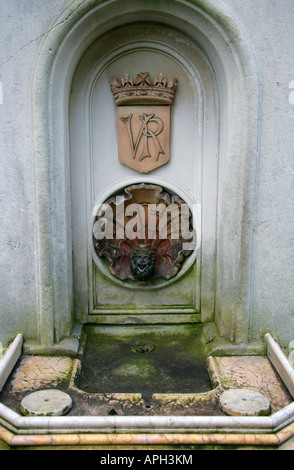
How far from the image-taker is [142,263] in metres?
3.95

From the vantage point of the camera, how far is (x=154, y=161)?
3977 mm

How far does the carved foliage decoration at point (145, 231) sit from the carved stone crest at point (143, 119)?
297 mm

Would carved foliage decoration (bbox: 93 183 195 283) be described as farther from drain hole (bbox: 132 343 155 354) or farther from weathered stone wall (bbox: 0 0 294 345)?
weathered stone wall (bbox: 0 0 294 345)

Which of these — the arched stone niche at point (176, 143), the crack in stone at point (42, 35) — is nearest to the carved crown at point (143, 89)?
the arched stone niche at point (176, 143)

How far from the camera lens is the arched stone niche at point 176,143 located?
3.37 meters

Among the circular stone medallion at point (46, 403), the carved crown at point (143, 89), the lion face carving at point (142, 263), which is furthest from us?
the lion face carving at point (142, 263)

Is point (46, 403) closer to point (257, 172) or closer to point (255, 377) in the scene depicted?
point (255, 377)

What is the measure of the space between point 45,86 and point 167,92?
1.09 meters

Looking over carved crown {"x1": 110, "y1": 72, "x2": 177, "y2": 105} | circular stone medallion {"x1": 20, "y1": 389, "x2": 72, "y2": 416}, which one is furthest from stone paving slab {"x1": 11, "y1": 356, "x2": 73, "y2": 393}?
carved crown {"x1": 110, "y1": 72, "x2": 177, "y2": 105}

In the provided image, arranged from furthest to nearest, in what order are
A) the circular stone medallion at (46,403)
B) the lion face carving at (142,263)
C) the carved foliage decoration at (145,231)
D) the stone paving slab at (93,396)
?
the carved foliage decoration at (145,231)
the lion face carving at (142,263)
the stone paving slab at (93,396)
the circular stone medallion at (46,403)

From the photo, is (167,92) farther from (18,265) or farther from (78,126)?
(18,265)

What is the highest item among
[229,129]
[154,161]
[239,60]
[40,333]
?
[239,60]

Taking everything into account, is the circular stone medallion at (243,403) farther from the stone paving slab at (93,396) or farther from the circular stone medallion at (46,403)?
the circular stone medallion at (46,403)

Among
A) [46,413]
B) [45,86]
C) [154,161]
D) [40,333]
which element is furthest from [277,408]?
[45,86]
